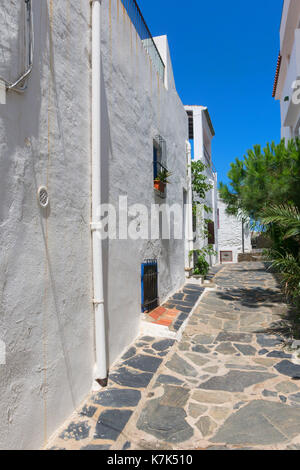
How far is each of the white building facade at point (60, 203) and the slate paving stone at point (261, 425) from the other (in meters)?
1.54

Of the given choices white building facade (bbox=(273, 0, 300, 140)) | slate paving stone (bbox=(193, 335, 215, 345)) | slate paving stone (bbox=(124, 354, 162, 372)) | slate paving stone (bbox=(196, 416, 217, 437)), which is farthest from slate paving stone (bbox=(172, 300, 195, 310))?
white building facade (bbox=(273, 0, 300, 140))

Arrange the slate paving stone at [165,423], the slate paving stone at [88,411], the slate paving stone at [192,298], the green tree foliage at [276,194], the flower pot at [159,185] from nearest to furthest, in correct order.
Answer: the slate paving stone at [165,423], the slate paving stone at [88,411], the green tree foliage at [276,194], the flower pot at [159,185], the slate paving stone at [192,298]

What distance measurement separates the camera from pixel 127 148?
481 cm

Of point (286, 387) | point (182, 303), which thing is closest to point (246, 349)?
point (286, 387)

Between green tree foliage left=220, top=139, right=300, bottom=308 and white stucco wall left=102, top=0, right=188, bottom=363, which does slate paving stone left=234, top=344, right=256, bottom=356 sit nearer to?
green tree foliage left=220, top=139, right=300, bottom=308

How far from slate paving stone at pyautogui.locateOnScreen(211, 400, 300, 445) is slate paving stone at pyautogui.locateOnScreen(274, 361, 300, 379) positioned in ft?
2.53

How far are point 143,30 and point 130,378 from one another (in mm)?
6353

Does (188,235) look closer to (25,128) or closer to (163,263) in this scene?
(163,263)

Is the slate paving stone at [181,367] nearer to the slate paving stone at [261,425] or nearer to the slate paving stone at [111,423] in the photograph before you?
the slate paving stone at [261,425]

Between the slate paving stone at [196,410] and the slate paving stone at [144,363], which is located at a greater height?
the slate paving stone at [144,363]

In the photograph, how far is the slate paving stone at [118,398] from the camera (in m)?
3.25

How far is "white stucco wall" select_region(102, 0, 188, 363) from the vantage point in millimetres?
4160

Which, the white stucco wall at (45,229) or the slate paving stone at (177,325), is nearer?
the white stucco wall at (45,229)

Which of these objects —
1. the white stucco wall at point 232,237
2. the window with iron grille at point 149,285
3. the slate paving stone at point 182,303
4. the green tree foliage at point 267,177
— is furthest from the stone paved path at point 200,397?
the white stucco wall at point 232,237
